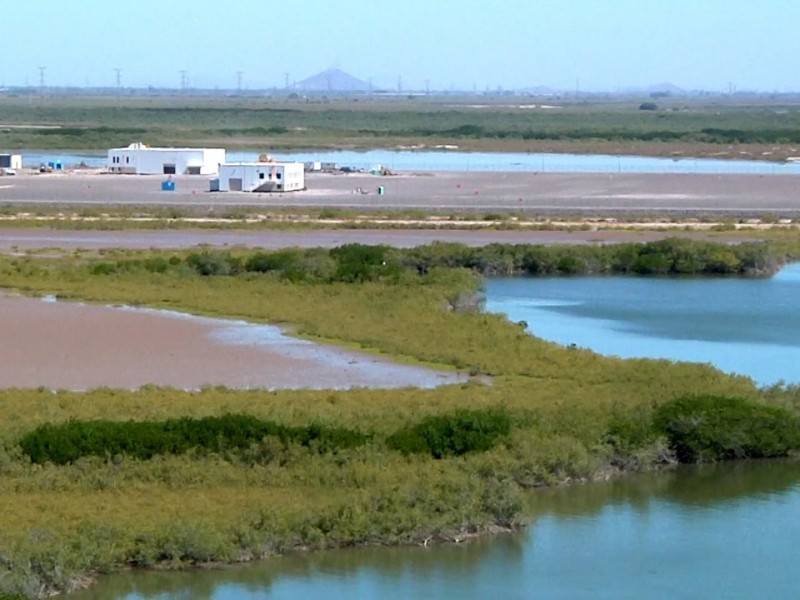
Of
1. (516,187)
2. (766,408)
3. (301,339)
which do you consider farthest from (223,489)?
(516,187)

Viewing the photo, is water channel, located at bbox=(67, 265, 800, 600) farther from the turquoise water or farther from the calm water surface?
the turquoise water

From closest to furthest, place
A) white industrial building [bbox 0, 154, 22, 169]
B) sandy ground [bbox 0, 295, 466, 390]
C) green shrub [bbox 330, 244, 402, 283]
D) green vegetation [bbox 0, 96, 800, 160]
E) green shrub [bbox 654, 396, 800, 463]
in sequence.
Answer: green shrub [bbox 654, 396, 800, 463]
sandy ground [bbox 0, 295, 466, 390]
green shrub [bbox 330, 244, 402, 283]
white industrial building [bbox 0, 154, 22, 169]
green vegetation [bbox 0, 96, 800, 160]

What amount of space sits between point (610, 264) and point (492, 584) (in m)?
32.2

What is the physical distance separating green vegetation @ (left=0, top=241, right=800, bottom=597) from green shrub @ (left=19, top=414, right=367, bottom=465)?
29mm

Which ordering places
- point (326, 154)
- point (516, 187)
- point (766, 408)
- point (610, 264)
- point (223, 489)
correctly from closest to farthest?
point (223, 489), point (766, 408), point (610, 264), point (516, 187), point (326, 154)

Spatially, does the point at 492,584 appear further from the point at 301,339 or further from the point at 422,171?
the point at 422,171

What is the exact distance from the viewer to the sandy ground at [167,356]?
29578mm

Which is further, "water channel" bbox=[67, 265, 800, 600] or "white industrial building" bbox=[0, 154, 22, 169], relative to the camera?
"white industrial building" bbox=[0, 154, 22, 169]

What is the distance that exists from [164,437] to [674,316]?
21.1 metres

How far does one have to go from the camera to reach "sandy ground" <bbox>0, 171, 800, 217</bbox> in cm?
7200

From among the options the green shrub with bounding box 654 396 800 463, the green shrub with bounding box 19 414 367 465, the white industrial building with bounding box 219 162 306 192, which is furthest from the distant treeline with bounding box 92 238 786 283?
the white industrial building with bounding box 219 162 306 192

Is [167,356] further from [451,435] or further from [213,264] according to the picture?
[213,264]

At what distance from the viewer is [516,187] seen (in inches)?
3334

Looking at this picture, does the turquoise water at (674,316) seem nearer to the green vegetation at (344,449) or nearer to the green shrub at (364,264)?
the green shrub at (364,264)
